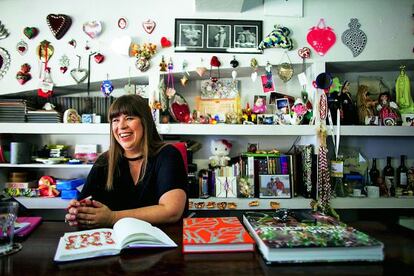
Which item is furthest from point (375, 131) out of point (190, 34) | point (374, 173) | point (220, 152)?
point (190, 34)

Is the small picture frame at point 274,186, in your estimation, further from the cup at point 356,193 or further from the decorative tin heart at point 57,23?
the decorative tin heart at point 57,23

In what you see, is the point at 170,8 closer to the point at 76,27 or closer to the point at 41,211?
the point at 76,27

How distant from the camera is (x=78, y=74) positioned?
2.46 metres

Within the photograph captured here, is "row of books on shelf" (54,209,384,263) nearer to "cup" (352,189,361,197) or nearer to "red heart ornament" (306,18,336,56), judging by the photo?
"cup" (352,189,361,197)

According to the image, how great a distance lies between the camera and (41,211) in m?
2.74

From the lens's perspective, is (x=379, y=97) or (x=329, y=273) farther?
(x=379, y=97)

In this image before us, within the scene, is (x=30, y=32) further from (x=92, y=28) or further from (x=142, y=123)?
(x=142, y=123)

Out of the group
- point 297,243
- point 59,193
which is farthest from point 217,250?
point 59,193

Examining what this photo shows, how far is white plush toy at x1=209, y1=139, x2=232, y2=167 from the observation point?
8.50ft

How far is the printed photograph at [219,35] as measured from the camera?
2.49m

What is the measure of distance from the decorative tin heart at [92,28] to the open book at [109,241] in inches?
83.3

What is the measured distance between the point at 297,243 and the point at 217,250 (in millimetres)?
206

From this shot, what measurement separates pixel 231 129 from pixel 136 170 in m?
1.16

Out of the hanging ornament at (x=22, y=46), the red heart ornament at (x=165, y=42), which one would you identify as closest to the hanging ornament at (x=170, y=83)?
the red heart ornament at (x=165, y=42)
